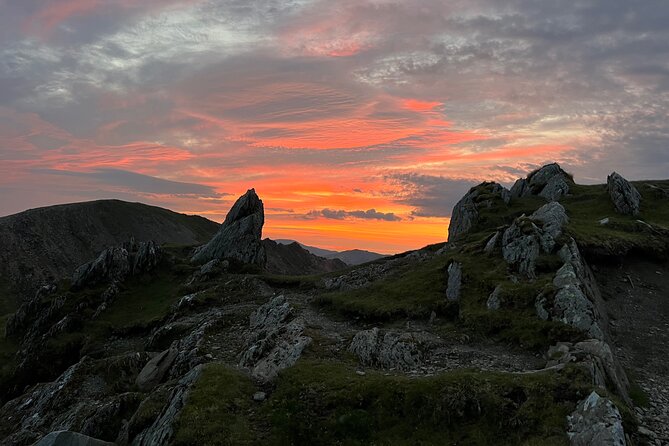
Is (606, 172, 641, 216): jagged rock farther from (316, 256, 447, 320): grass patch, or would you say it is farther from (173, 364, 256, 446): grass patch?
(173, 364, 256, 446): grass patch

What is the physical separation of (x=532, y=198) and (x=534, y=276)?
43.3 meters

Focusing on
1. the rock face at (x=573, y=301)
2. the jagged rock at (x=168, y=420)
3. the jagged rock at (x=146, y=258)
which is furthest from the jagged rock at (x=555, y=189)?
the jagged rock at (x=146, y=258)

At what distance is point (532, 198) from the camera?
74125mm

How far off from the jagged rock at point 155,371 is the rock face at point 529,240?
31.9 meters

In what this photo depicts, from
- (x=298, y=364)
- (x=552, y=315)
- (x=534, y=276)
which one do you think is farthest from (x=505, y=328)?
(x=298, y=364)

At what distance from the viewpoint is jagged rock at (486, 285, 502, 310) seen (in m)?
33.4

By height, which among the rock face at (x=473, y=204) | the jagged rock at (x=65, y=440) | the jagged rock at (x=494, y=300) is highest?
the rock face at (x=473, y=204)

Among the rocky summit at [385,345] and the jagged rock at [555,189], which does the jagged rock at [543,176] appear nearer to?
the jagged rock at [555,189]

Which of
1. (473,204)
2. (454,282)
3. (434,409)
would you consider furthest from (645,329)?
(473,204)

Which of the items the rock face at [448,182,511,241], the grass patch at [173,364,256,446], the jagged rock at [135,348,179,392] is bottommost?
the jagged rock at [135,348,179,392]

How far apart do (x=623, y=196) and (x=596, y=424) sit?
170 ft

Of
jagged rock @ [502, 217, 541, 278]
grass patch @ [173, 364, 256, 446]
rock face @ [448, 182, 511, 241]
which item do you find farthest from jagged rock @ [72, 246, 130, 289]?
jagged rock @ [502, 217, 541, 278]

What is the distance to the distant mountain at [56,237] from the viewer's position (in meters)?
144

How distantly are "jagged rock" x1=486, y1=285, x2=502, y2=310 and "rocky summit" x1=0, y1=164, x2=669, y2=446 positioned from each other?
0.15 meters
